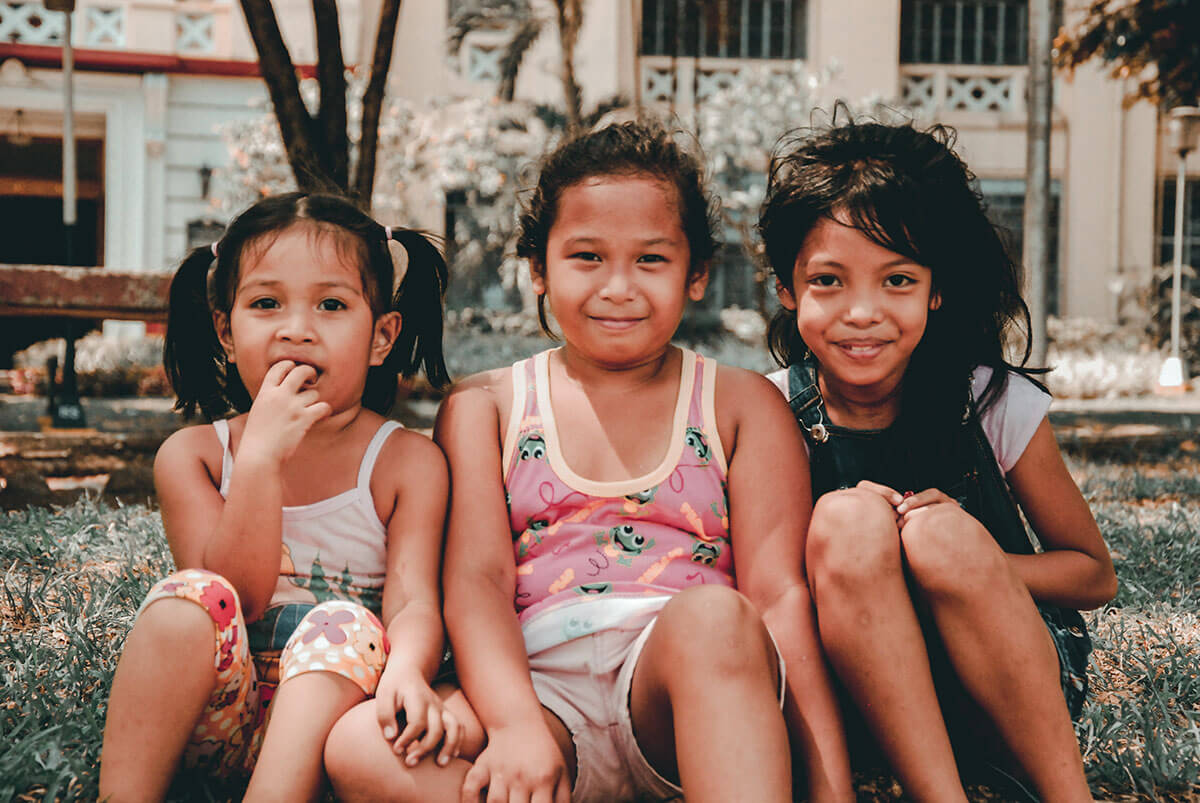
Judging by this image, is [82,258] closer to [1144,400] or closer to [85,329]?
[85,329]

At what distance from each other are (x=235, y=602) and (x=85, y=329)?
10445 millimetres

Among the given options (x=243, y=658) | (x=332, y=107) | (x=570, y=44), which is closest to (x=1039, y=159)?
(x=570, y=44)

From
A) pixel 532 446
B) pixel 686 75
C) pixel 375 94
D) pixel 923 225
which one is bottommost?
pixel 532 446

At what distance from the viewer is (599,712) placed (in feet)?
5.65

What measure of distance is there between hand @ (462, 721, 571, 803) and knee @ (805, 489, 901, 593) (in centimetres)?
48

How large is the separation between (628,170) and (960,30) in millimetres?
14333

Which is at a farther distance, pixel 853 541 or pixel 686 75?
pixel 686 75

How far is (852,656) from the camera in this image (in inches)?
64.6

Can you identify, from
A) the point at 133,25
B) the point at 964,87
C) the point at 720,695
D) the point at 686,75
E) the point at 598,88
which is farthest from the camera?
the point at 964,87

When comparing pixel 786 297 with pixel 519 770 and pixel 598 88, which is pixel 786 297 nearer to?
pixel 519 770

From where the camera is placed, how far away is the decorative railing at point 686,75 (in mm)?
14094

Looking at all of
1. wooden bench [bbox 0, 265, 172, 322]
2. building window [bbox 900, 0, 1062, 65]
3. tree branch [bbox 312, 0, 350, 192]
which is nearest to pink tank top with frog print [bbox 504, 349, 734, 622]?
tree branch [bbox 312, 0, 350, 192]

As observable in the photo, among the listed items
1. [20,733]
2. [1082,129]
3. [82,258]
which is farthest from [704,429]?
[1082,129]

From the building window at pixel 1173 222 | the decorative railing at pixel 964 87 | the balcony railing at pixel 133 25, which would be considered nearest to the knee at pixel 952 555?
the balcony railing at pixel 133 25
